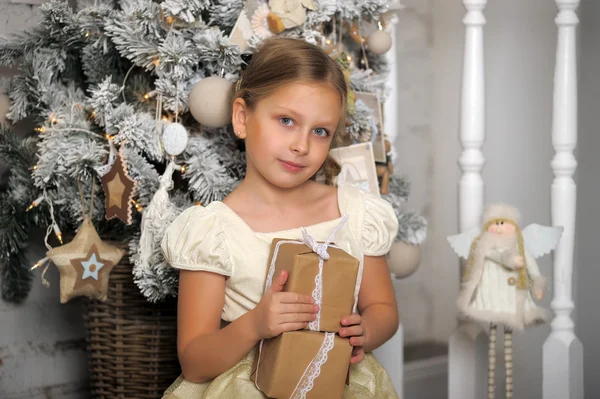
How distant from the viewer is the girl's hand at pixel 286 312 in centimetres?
113

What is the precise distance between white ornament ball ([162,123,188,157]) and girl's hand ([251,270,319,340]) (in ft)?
1.26

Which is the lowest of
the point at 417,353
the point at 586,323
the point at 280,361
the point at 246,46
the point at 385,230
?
the point at 417,353

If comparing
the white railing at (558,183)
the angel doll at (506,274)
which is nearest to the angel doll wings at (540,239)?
the angel doll at (506,274)

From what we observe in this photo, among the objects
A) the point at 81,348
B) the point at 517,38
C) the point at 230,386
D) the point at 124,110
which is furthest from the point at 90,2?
the point at 517,38

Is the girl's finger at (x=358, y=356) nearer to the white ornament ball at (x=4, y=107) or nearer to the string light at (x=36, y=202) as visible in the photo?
the string light at (x=36, y=202)

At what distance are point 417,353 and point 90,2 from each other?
4.43 feet

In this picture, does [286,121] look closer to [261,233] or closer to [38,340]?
[261,233]

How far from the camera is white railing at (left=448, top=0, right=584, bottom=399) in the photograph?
1.64 m

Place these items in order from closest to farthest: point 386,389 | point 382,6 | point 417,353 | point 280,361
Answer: point 280,361, point 386,389, point 382,6, point 417,353

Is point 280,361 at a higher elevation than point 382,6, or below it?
below

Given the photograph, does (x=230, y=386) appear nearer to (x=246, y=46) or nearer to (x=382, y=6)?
(x=246, y=46)

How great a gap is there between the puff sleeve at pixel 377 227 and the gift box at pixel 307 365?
27 cm

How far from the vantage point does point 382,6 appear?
63.5 inches

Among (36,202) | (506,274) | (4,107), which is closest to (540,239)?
(506,274)
